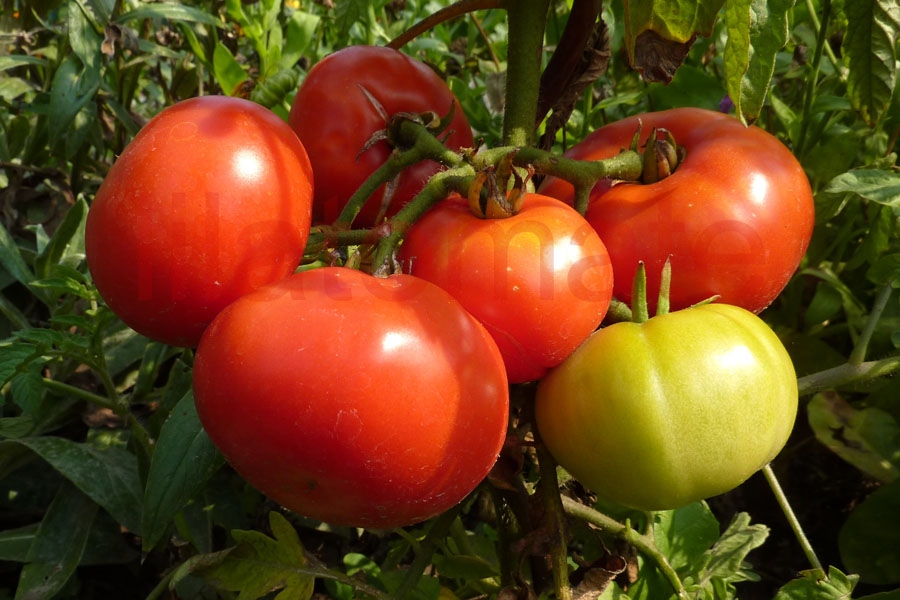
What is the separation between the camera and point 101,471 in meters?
1.13

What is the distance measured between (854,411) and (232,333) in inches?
37.6

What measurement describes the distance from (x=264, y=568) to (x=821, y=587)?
611 millimetres

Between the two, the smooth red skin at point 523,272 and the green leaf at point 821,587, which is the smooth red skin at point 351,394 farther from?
the green leaf at point 821,587

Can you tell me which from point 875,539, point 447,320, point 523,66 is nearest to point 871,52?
point 523,66

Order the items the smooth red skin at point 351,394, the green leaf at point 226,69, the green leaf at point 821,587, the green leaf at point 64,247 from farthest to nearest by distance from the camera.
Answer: the green leaf at point 226,69
the green leaf at point 64,247
the green leaf at point 821,587
the smooth red skin at point 351,394

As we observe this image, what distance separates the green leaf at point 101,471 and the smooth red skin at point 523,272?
2.06 feet

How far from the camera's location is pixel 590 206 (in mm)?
840

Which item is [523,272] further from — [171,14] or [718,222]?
[171,14]

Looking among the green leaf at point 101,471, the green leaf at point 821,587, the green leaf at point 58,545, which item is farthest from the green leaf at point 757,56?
the green leaf at point 58,545

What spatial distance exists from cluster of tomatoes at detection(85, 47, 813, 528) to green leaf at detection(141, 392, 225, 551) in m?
0.18

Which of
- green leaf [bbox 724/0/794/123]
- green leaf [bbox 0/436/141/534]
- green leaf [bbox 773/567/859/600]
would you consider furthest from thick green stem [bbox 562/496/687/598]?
green leaf [bbox 0/436/141/534]

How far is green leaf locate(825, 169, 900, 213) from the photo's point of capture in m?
0.89

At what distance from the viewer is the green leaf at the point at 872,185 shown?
888 mm

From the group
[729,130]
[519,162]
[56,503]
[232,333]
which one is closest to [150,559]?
[56,503]
